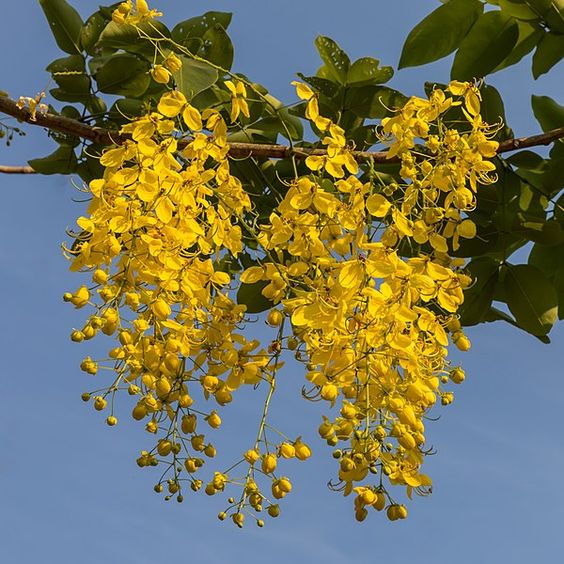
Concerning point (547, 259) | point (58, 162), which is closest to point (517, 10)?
point (547, 259)

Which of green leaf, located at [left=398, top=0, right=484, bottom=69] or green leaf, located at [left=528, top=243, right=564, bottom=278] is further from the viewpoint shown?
green leaf, located at [left=528, top=243, right=564, bottom=278]

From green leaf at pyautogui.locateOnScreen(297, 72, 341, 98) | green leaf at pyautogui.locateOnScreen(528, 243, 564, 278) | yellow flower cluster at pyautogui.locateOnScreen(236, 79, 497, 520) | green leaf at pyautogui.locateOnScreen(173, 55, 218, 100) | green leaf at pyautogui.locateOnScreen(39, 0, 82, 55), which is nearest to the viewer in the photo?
yellow flower cluster at pyautogui.locateOnScreen(236, 79, 497, 520)

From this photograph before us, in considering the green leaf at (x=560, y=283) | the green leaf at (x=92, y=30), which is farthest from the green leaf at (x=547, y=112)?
the green leaf at (x=92, y=30)

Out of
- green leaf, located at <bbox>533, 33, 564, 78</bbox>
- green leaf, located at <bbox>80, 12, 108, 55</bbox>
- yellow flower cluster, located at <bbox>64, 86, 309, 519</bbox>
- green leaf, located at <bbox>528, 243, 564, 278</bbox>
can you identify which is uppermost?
green leaf, located at <bbox>533, 33, 564, 78</bbox>

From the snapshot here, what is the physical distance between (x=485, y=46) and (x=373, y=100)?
0.22 metres

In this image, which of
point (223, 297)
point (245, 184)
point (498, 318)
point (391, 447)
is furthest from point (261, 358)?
point (498, 318)

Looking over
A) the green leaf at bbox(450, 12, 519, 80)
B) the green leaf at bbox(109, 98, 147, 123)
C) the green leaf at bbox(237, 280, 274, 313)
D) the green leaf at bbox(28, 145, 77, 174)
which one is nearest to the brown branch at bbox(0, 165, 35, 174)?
the green leaf at bbox(28, 145, 77, 174)

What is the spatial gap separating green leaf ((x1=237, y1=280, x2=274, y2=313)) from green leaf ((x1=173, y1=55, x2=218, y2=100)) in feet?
1.27

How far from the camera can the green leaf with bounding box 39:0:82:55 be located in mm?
1899

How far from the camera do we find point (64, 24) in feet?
6.24

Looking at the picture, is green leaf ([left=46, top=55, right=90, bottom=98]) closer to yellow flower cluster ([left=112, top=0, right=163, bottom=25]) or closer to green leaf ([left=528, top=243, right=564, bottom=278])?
yellow flower cluster ([left=112, top=0, right=163, bottom=25])

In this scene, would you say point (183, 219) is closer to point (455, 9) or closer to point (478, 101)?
point (478, 101)

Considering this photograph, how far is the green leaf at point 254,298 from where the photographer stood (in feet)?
6.16

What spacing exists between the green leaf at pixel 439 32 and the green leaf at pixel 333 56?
12 centimetres
